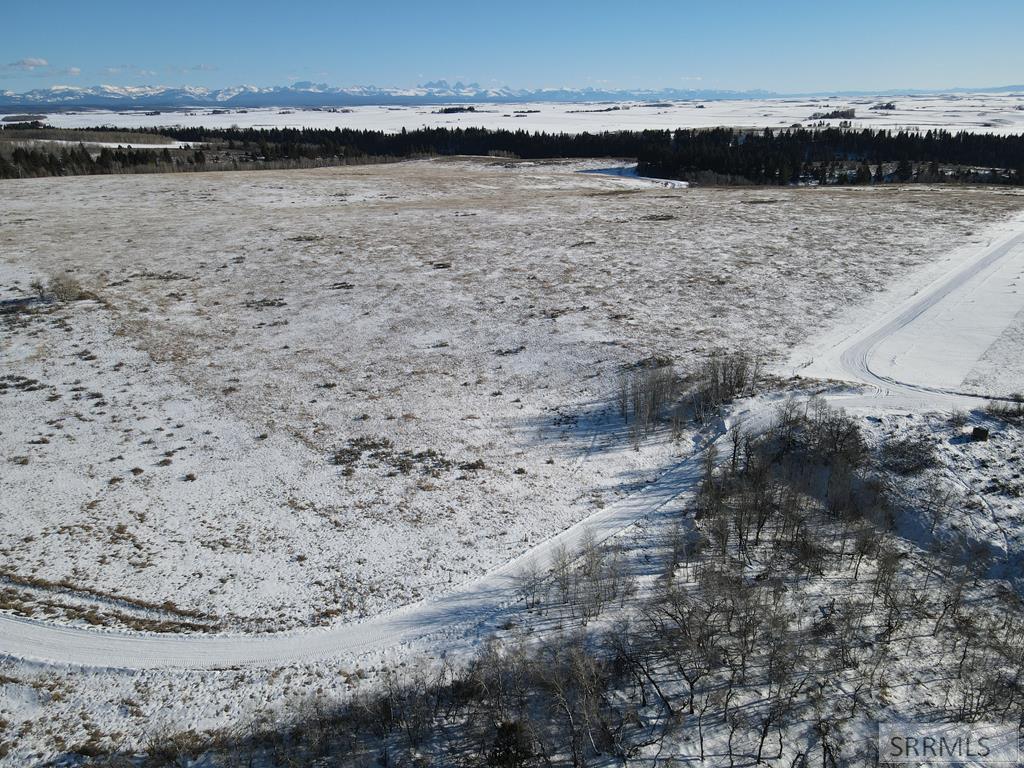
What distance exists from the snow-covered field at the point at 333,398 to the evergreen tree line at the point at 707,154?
2492 cm

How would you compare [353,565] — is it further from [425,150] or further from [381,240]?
[425,150]

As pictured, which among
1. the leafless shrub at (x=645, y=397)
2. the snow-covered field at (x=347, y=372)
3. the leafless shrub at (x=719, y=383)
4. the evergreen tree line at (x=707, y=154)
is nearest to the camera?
the snow-covered field at (x=347, y=372)

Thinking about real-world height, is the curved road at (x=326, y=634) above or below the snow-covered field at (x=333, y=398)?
below

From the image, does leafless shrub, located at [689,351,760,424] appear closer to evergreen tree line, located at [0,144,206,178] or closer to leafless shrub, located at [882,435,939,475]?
leafless shrub, located at [882,435,939,475]

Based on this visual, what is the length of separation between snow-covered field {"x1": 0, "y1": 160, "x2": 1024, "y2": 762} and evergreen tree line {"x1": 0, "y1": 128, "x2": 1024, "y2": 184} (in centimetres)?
2492

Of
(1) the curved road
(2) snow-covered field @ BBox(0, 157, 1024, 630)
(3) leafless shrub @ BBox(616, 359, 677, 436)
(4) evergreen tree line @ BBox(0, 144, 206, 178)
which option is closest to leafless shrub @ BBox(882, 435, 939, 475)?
(1) the curved road

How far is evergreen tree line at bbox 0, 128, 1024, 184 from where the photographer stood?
→ 6500 centimetres

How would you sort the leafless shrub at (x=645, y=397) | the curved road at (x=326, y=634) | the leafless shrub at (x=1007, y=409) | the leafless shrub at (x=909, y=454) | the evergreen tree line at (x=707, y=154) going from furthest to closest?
the evergreen tree line at (x=707, y=154)
the leafless shrub at (x=645, y=397)
the leafless shrub at (x=1007, y=409)
the leafless shrub at (x=909, y=454)
the curved road at (x=326, y=634)

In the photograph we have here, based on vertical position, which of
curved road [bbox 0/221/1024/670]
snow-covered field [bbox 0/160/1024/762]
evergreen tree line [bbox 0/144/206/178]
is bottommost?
curved road [bbox 0/221/1024/670]

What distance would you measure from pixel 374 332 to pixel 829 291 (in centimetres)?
2024

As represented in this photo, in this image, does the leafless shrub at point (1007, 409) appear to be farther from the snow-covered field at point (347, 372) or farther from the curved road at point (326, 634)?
the curved road at point (326, 634)

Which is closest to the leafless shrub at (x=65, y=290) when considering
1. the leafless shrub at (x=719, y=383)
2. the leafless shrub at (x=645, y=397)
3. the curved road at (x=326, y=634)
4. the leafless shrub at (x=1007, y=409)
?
the curved road at (x=326, y=634)

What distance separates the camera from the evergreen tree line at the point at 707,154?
213ft

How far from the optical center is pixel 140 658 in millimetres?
10453
